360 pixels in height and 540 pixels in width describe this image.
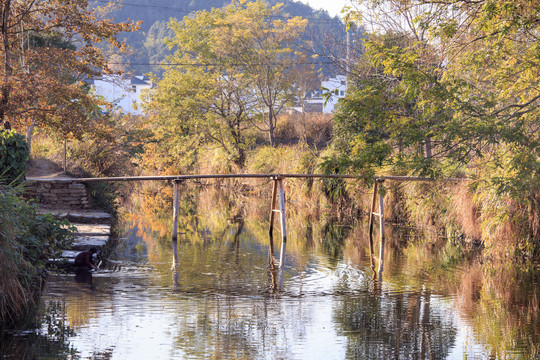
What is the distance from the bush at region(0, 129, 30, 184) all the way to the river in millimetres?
2413

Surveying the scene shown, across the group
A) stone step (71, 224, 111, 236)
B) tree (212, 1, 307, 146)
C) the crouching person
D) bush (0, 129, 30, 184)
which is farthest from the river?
tree (212, 1, 307, 146)

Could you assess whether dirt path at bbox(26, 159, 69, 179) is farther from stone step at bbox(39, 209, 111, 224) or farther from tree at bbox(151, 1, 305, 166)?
tree at bbox(151, 1, 305, 166)

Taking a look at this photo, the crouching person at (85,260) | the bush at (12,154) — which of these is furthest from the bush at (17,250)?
the bush at (12,154)

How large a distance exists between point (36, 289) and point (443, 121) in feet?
21.4

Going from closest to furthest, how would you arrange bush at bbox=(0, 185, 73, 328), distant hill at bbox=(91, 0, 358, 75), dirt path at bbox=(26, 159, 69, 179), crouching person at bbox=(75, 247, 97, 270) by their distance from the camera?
bush at bbox=(0, 185, 73, 328)
crouching person at bbox=(75, 247, 97, 270)
dirt path at bbox=(26, 159, 69, 179)
distant hill at bbox=(91, 0, 358, 75)

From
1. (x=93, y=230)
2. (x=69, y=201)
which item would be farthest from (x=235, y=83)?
(x=93, y=230)

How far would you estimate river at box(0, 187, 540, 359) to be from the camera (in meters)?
6.72

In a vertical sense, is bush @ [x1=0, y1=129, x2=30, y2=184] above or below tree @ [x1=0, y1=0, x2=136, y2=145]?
below

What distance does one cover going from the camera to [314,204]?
70.8 ft

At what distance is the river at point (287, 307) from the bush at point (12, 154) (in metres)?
2.41

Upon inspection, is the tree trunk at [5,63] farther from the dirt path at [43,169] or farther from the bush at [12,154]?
the dirt path at [43,169]

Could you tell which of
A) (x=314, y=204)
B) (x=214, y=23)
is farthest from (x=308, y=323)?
(x=214, y=23)

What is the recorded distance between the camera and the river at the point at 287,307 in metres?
6.72

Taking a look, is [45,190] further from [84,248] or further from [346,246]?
[346,246]
